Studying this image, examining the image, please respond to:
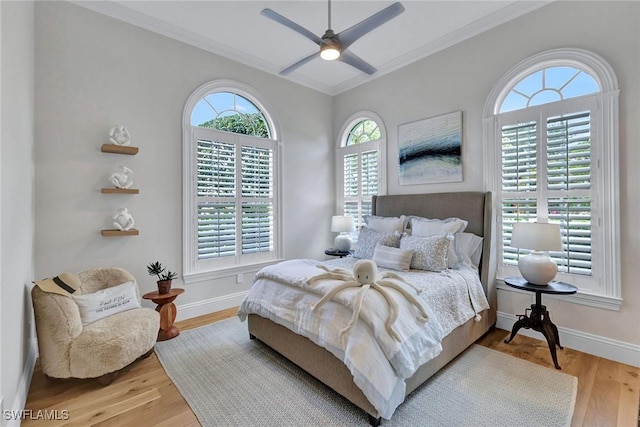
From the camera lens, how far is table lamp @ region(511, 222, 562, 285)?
2342mm

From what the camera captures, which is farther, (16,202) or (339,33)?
(339,33)

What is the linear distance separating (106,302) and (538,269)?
3.64 metres

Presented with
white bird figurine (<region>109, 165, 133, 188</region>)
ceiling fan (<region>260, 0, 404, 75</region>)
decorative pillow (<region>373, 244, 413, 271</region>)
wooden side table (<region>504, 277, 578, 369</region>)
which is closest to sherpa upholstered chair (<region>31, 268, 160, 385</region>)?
white bird figurine (<region>109, 165, 133, 188</region>)

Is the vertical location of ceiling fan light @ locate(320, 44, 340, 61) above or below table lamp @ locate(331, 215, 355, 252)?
above

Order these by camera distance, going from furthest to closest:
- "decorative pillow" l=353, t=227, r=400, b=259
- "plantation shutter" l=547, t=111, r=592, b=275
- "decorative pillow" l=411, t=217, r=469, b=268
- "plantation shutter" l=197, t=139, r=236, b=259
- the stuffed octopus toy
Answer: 1. "plantation shutter" l=197, t=139, r=236, b=259
2. "decorative pillow" l=353, t=227, r=400, b=259
3. "decorative pillow" l=411, t=217, r=469, b=268
4. "plantation shutter" l=547, t=111, r=592, b=275
5. the stuffed octopus toy

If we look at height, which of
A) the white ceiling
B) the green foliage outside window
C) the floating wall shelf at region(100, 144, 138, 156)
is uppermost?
the white ceiling

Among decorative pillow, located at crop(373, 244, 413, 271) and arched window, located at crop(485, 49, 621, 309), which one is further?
decorative pillow, located at crop(373, 244, 413, 271)

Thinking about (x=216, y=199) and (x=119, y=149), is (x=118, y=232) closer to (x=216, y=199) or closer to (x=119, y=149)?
(x=119, y=149)

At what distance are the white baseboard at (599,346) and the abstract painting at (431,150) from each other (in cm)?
182

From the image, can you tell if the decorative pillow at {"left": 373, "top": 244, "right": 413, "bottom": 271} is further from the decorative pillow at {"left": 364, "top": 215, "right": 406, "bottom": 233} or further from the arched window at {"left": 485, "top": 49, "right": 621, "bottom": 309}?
the arched window at {"left": 485, "top": 49, "right": 621, "bottom": 309}

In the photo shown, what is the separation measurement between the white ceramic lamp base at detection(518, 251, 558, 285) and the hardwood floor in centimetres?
67

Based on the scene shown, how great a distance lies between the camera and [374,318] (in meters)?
1.70

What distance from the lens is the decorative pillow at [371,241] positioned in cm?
313

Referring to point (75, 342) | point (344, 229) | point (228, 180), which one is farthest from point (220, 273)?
point (344, 229)
